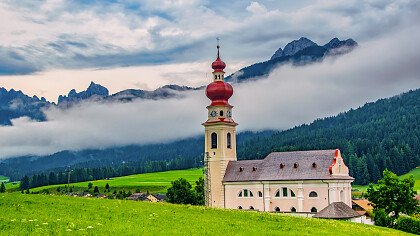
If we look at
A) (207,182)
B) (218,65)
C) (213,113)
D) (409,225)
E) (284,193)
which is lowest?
(409,225)

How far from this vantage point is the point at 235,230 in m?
36.1

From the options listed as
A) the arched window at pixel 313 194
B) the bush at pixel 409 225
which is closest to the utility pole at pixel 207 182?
the arched window at pixel 313 194

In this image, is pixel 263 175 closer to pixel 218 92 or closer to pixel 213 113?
pixel 213 113

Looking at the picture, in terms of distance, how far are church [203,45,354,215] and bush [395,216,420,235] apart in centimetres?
2031

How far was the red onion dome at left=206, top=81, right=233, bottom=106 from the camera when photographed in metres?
98.1

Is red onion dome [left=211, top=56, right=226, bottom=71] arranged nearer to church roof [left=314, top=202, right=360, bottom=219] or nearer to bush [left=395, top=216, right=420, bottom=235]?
church roof [left=314, top=202, right=360, bottom=219]

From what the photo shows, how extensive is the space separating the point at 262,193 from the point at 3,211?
188 ft

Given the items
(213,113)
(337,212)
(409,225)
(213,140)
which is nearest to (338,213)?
(337,212)

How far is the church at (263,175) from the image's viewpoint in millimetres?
85062

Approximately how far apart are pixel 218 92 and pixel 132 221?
62979 mm

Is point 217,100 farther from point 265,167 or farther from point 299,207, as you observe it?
point 299,207

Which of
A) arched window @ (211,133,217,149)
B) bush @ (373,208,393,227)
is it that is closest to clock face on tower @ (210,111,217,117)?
arched window @ (211,133,217,149)

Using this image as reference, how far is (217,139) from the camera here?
9744 cm

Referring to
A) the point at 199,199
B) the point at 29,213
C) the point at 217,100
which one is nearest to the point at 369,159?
the point at 199,199
